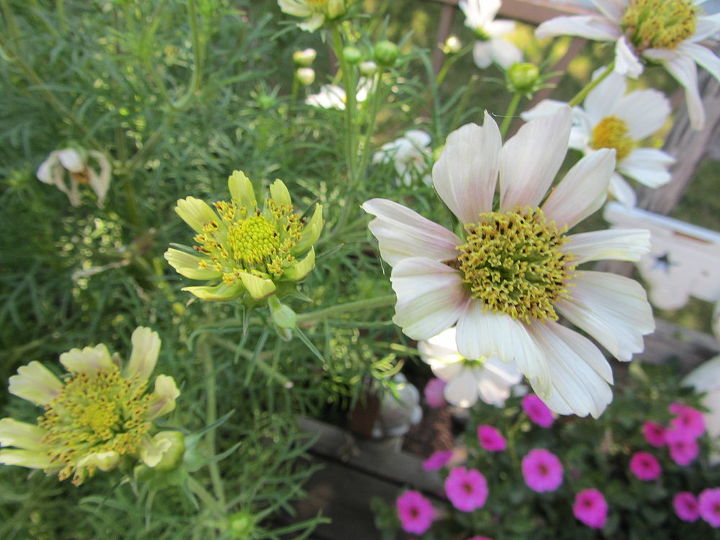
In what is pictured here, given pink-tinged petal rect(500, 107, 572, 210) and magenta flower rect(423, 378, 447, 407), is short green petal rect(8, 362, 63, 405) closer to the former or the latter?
pink-tinged petal rect(500, 107, 572, 210)

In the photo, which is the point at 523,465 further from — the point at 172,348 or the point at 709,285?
the point at 172,348

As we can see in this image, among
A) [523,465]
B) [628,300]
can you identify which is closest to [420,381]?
[523,465]

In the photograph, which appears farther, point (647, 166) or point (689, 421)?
point (689, 421)

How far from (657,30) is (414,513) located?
1.01m

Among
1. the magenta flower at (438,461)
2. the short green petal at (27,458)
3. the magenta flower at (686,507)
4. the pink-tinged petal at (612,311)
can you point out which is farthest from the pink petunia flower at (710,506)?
the short green petal at (27,458)

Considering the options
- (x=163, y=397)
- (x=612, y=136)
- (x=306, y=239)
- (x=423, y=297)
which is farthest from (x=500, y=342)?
(x=612, y=136)

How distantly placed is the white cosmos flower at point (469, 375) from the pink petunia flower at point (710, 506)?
550 mm

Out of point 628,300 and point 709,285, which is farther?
point 709,285

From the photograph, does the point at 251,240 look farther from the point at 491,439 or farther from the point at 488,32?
the point at 491,439

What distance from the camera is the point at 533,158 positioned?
19.6 inches

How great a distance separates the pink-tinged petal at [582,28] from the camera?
64 cm

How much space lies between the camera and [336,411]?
154cm

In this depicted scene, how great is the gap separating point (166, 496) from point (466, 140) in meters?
0.80

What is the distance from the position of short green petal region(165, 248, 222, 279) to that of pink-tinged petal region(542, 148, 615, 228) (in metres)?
0.32
